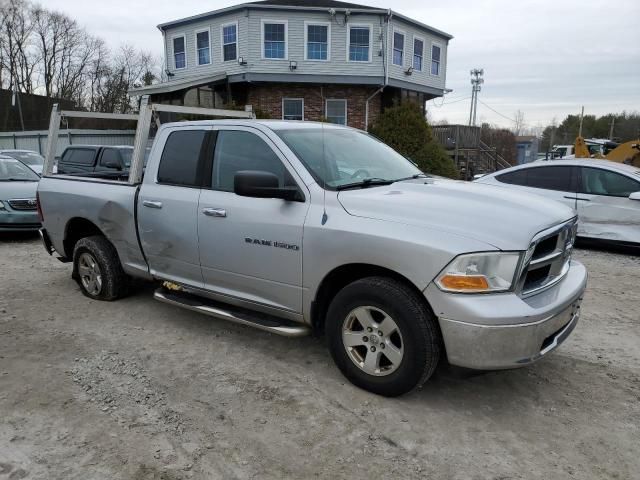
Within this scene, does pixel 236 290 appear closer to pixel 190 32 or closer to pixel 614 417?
pixel 614 417

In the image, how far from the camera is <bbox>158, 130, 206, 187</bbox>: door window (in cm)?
436

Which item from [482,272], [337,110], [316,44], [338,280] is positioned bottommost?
[338,280]

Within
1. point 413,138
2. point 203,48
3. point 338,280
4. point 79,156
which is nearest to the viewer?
point 338,280

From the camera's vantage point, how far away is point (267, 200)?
3.79 meters

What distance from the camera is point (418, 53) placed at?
2528cm

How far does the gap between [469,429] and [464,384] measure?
1.93ft

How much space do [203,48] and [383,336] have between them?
77.6 ft

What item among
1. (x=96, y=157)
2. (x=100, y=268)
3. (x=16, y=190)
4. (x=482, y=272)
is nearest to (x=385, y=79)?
(x=96, y=157)

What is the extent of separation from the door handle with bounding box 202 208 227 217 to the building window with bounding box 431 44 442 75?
24.8 meters

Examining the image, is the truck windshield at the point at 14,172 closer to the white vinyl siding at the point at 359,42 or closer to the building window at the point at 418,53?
the white vinyl siding at the point at 359,42

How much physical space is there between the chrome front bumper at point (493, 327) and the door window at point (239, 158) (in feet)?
5.19

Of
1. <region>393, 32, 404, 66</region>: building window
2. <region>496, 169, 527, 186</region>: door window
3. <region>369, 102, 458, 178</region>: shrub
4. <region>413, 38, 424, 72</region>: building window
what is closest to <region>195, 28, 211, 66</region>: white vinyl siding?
<region>393, 32, 404, 66</region>: building window

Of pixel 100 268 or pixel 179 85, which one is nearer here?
pixel 100 268

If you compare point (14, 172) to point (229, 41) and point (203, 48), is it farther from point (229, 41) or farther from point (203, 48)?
point (203, 48)
